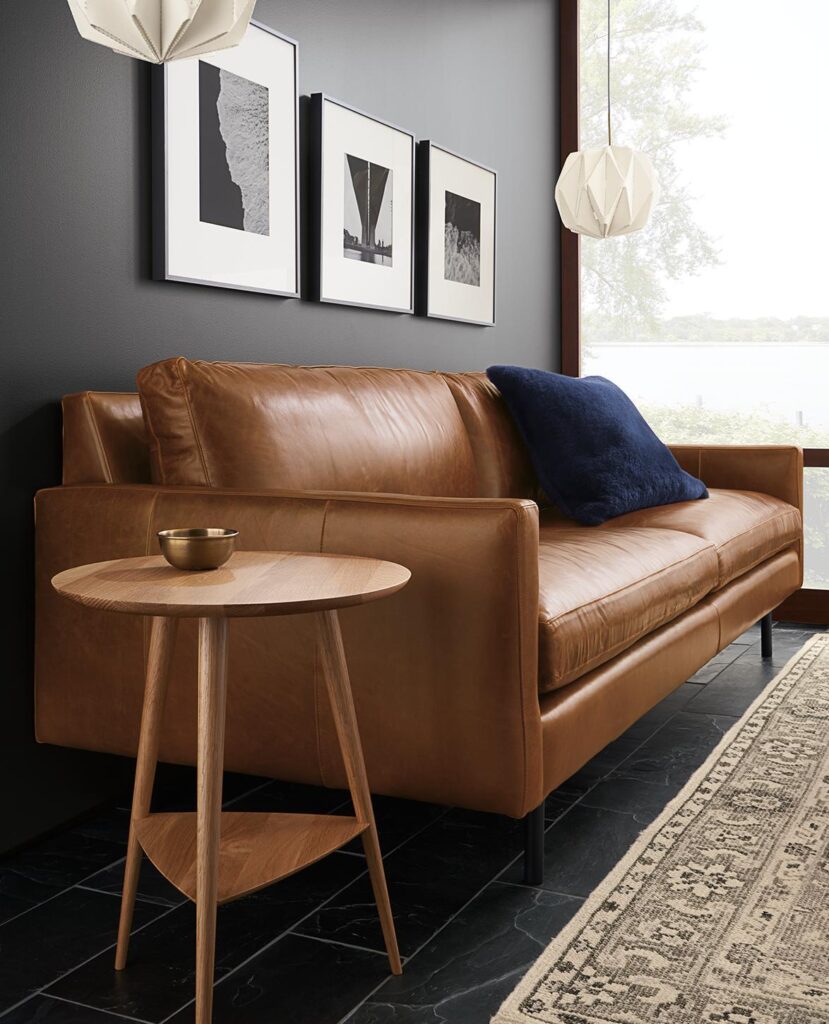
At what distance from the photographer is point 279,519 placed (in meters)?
1.99

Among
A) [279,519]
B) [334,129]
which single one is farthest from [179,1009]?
[334,129]

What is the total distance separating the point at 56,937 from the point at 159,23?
4.82ft

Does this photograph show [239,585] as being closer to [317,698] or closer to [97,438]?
[317,698]

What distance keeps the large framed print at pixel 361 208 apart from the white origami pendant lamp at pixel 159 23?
1358 mm

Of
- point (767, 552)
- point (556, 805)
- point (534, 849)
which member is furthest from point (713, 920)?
point (767, 552)

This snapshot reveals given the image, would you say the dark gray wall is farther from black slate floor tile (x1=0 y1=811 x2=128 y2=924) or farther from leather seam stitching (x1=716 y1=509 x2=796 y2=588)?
leather seam stitching (x1=716 y1=509 x2=796 y2=588)

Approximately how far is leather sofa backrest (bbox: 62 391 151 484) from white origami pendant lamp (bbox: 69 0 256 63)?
0.70 metres

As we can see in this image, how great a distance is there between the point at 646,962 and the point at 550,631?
55 cm

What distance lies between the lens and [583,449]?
10.9ft

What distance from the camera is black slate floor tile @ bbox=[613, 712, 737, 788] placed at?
2.65 m

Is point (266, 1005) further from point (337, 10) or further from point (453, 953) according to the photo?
point (337, 10)

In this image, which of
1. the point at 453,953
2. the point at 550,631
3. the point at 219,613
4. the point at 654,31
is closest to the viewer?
the point at 219,613

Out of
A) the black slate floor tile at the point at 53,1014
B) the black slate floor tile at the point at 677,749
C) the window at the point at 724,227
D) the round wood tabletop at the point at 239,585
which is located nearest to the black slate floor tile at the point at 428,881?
the black slate floor tile at the point at 53,1014

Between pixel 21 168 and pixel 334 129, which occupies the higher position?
pixel 334 129
